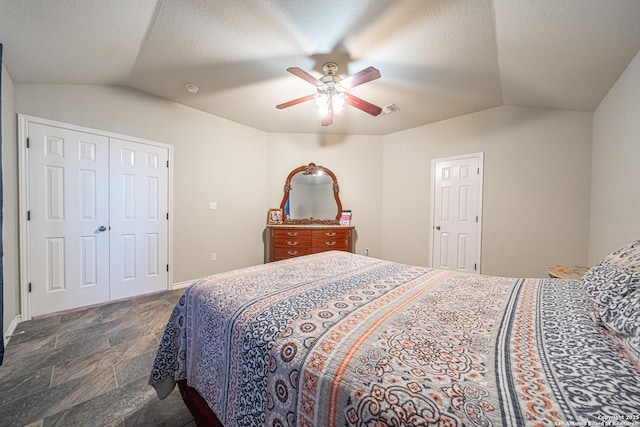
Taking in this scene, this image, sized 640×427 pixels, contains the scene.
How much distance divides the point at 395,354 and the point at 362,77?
2.02 meters

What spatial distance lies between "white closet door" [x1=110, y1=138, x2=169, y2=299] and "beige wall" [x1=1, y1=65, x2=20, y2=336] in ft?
2.28

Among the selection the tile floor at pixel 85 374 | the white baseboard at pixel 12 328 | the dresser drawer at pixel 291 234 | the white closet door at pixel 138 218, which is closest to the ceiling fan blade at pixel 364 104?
the dresser drawer at pixel 291 234

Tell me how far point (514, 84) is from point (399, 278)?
256cm

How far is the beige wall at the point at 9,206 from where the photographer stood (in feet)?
6.61

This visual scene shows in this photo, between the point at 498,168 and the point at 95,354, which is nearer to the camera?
the point at 95,354

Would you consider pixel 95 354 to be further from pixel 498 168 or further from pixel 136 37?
pixel 498 168

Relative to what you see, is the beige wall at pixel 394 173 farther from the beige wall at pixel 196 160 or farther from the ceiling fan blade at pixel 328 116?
the ceiling fan blade at pixel 328 116

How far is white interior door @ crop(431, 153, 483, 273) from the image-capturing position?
3.33 metres

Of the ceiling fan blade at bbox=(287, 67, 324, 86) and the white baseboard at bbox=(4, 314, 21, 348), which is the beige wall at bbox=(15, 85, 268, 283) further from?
the ceiling fan blade at bbox=(287, 67, 324, 86)

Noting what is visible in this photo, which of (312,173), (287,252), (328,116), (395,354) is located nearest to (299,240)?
(287,252)

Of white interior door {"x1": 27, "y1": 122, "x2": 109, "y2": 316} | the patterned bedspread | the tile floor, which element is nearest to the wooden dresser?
the tile floor

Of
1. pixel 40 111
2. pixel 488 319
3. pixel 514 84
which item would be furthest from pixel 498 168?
pixel 40 111

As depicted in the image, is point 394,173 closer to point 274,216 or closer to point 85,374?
point 274,216

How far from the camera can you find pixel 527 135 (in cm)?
296
